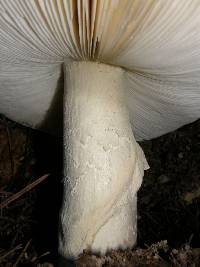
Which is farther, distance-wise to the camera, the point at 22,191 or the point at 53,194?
the point at 53,194

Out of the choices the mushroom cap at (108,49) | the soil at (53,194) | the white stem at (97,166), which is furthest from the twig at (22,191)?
the white stem at (97,166)

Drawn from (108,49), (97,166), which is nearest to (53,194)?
(97,166)

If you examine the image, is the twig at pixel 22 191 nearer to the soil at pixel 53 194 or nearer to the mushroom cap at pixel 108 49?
the soil at pixel 53 194

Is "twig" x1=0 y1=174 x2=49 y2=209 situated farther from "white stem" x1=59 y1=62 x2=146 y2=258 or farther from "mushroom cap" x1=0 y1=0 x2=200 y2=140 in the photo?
"white stem" x1=59 y1=62 x2=146 y2=258

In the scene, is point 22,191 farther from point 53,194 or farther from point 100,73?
point 100,73

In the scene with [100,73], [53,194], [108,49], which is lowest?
[53,194]

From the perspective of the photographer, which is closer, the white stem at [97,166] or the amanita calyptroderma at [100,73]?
the amanita calyptroderma at [100,73]

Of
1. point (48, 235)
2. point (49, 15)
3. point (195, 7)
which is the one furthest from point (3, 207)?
point (195, 7)

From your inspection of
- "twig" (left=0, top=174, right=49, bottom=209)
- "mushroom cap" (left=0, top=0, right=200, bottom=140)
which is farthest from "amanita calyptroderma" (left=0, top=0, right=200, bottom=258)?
"twig" (left=0, top=174, right=49, bottom=209)
